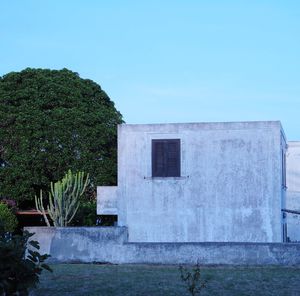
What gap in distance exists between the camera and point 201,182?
19.5 metres

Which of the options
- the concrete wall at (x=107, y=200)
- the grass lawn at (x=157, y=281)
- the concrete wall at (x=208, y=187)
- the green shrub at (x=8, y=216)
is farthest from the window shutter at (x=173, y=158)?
the green shrub at (x=8, y=216)

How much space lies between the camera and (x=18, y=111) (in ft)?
92.5

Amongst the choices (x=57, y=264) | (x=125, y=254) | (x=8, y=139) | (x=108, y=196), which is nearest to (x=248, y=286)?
(x=125, y=254)

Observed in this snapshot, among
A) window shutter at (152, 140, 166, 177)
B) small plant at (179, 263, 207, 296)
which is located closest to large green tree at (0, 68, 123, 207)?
window shutter at (152, 140, 166, 177)

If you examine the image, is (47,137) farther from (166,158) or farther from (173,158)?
(173,158)

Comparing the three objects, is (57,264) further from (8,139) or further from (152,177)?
(8,139)

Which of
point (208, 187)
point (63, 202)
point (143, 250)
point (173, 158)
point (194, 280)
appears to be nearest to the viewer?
point (194, 280)

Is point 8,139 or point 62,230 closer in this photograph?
point 62,230

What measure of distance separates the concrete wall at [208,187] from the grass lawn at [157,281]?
279 cm

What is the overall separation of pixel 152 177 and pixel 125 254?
2.94 meters

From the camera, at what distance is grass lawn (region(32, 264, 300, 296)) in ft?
38.8

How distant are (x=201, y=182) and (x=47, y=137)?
10.0 m

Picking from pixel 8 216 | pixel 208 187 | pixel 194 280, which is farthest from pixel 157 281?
pixel 8 216

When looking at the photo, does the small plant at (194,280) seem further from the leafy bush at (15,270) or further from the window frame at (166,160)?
the window frame at (166,160)
